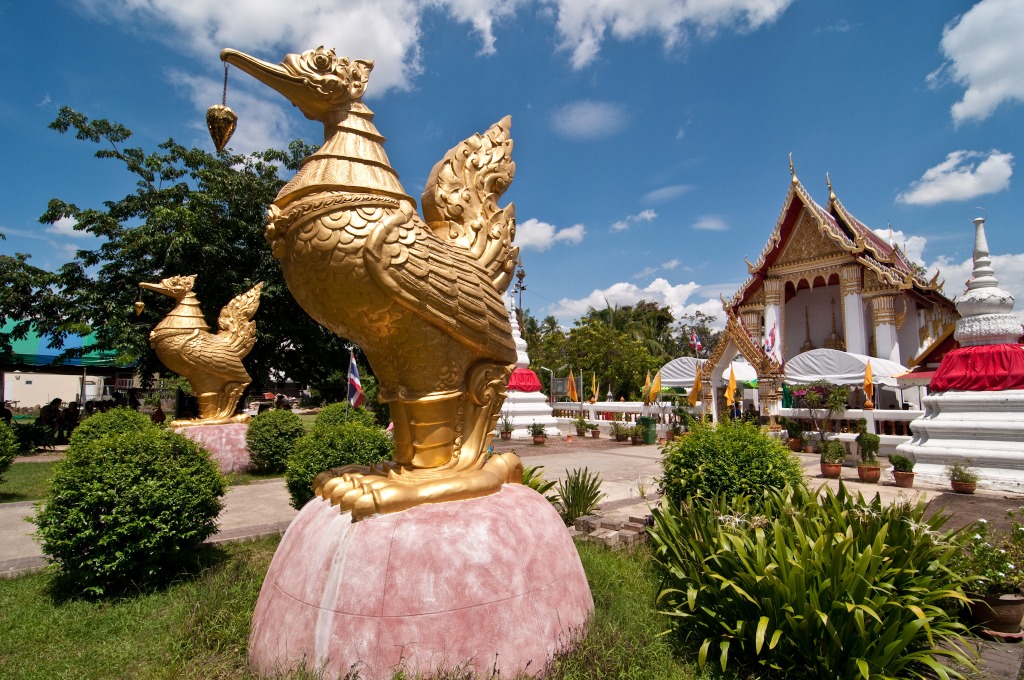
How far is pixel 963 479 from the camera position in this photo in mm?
8680

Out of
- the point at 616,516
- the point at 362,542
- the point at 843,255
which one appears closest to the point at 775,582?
the point at 362,542

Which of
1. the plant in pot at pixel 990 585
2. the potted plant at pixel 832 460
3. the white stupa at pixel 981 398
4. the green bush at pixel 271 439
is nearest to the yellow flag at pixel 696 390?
the potted plant at pixel 832 460

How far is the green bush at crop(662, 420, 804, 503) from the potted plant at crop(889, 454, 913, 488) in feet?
17.3

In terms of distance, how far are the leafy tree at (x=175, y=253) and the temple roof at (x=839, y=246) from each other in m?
17.7

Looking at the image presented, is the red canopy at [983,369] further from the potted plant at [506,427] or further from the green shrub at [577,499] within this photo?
the potted plant at [506,427]

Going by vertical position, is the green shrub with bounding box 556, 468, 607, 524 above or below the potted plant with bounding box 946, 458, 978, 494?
above

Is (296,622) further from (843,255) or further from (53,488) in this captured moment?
(843,255)

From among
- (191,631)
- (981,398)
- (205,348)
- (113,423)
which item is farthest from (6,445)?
(981,398)

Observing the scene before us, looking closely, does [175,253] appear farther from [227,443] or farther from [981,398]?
[981,398]

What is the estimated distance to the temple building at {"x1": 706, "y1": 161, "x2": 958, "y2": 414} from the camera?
18.5 meters

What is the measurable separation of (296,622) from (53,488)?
352 centimetres

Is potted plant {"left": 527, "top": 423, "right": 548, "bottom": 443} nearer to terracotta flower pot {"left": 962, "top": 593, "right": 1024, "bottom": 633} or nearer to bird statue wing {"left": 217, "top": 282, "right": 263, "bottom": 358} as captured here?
bird statue wing {"left": 217, "top": 282, "right": 263, "bottom": 358}

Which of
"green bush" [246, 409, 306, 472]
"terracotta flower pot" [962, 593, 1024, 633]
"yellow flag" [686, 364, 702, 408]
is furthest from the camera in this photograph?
"yellow flag" [686, 364, 702, 408]

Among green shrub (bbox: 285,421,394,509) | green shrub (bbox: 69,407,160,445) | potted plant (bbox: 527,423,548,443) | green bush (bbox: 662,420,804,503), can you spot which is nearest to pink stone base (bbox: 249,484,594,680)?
green bush (bbox: 662,420,804,503)
